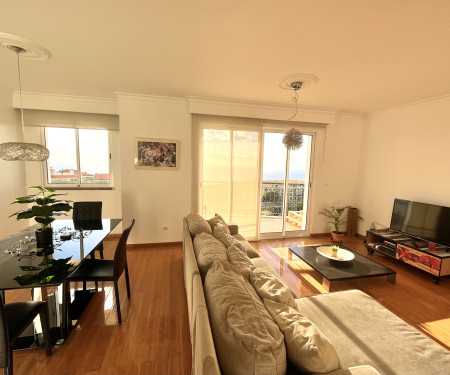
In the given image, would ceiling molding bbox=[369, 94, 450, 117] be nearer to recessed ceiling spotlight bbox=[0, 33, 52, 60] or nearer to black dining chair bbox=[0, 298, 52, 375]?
recessed ceiling spotlight bbox=[0, 33, 52, 60]

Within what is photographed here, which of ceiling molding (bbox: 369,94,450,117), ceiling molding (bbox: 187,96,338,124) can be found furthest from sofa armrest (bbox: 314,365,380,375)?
ceiling molding (bbox: 369,94,450,117)

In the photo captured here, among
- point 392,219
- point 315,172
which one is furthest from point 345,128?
point 392,219

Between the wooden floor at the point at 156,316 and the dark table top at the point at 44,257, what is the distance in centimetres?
68

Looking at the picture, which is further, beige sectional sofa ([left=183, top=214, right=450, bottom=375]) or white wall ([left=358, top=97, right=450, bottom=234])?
white wall ([left=358, top=97, right=450, bottom=234])

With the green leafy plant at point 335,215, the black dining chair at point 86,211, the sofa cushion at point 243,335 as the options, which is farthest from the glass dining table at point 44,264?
the green leafy plant at point 335,215

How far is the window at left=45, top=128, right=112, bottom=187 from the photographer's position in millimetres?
3904

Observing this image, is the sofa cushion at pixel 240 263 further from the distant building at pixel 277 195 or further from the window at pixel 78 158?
the window at pixel 78 158

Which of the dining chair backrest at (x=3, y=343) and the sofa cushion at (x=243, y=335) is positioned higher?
the sofa cushion at (x=243, y=335)

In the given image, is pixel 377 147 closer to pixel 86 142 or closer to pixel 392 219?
pixel 392 219

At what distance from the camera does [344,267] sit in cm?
266

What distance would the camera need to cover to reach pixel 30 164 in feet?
12.4

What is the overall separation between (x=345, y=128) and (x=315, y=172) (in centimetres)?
115

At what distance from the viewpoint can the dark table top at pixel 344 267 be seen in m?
2.46

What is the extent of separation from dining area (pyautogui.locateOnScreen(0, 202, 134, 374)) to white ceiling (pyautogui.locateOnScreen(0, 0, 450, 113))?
5.83 feet
